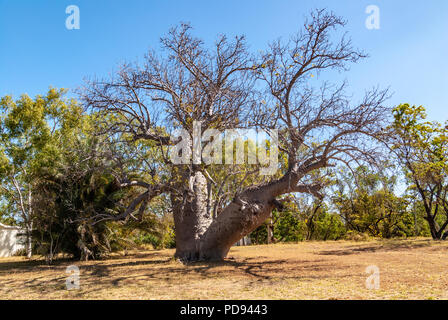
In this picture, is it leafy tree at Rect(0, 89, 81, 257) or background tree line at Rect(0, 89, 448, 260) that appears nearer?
background tree line at Rect(0, 89, 448, 260)

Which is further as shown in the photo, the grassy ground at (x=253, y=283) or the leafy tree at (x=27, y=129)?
the leafy tree at (x=27, y=129)

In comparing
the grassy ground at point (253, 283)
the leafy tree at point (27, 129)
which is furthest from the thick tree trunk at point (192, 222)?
the leafy tree at point (27, 129)

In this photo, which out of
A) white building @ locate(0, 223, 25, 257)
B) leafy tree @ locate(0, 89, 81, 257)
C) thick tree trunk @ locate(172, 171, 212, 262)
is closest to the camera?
thick tree trunk @ locate(172, 171, 212, 262)

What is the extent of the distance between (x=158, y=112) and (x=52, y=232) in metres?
5.92

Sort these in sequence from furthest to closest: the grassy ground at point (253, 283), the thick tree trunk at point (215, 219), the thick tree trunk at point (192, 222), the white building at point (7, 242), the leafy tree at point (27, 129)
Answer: the white building at point (7, 242) → the leafy tree at point (27, 129) → the thick tree trunk at point (192, 222) → the thick tree trunk at point (215, 219) → the grassy ground at point (253, 283)

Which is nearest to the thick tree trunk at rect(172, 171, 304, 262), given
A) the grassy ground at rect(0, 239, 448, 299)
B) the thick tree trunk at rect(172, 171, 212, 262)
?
the thick tree trunk at rect(172, 171, 212, 262)

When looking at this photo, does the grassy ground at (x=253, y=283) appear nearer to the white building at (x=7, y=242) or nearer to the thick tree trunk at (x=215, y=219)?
the thick tree trunk at (x=215, y=219)

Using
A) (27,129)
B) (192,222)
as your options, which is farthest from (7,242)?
(192,222)

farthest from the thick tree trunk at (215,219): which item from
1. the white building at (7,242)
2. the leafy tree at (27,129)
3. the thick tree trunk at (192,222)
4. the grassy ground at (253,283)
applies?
the white building at (7,242)

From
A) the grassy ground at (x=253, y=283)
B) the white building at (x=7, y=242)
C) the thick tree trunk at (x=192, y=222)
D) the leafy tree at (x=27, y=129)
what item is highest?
the leafy tree at (x=27, y=129)

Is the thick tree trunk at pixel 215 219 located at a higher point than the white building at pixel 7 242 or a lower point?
higher

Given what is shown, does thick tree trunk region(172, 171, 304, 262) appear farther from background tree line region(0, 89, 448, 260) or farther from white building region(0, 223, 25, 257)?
white building region(0, 223, 25, 257)

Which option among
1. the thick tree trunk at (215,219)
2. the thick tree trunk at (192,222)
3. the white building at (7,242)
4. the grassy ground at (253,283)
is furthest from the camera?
the white building at (7,242)
